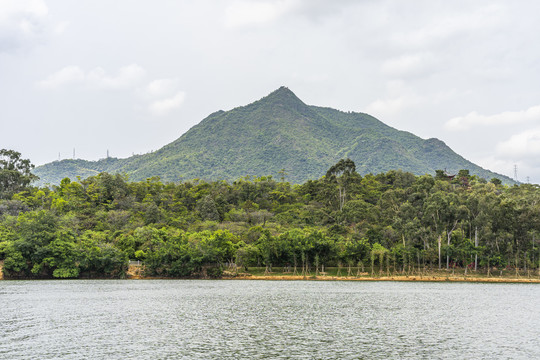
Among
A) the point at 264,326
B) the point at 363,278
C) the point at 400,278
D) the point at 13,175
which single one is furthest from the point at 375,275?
the point at 13,175

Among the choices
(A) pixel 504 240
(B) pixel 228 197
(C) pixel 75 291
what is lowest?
(C) pixel 75 291

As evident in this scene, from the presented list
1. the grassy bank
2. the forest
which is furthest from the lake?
the grassy bank

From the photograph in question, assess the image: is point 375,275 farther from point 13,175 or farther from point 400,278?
point 13,175

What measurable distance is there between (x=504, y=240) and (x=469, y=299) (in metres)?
35.7

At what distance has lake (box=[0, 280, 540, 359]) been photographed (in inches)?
1039

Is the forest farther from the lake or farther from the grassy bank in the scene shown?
the lake

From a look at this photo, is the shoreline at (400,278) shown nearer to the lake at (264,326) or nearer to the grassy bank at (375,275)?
the grassy bank at (375,275)

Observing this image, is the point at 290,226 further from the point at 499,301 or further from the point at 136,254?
the point at 499,301

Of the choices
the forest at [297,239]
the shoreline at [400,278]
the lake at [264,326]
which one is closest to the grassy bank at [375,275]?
the shoreline at [400,278]

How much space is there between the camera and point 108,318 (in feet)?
122

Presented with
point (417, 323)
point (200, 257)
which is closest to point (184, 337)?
point (417, 323)

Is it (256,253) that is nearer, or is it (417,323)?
(417,323)

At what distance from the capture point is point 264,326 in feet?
113

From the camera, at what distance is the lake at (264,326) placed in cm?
2639
